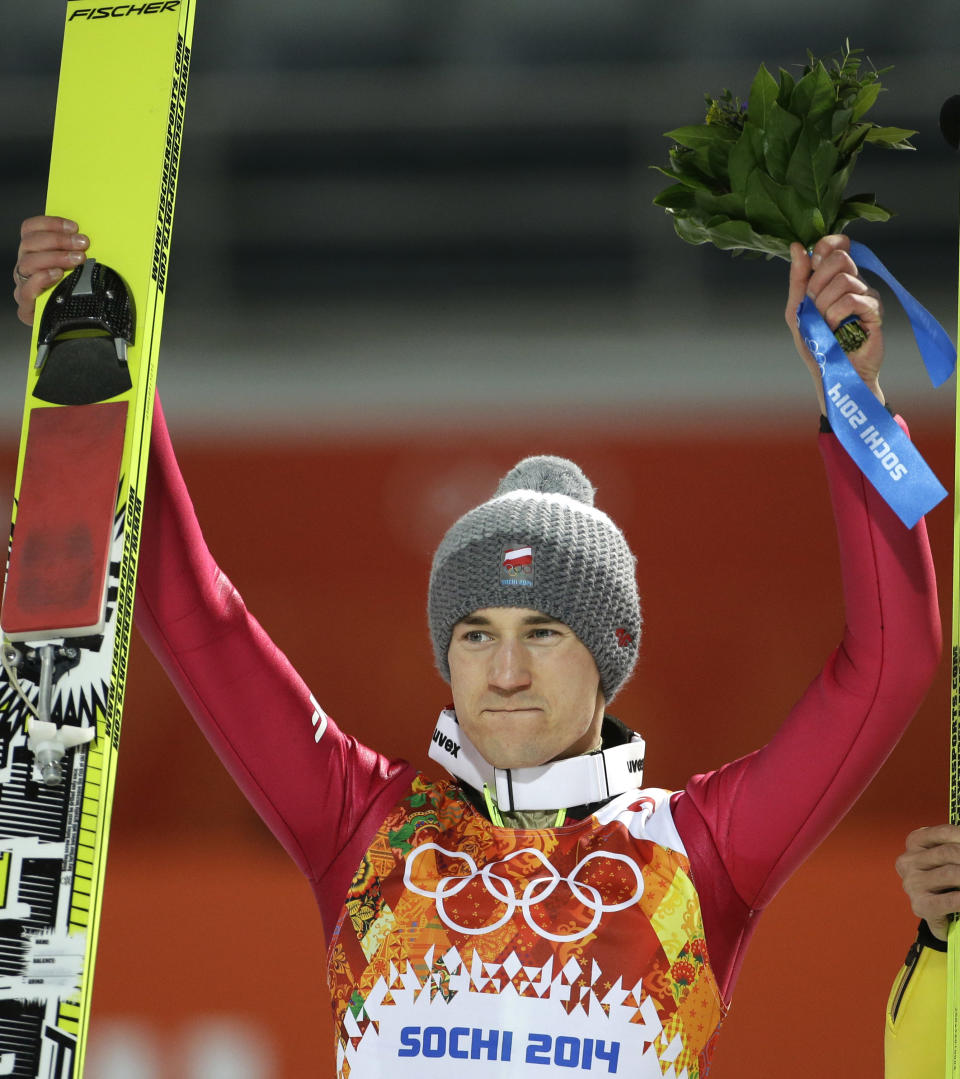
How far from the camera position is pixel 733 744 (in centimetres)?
404

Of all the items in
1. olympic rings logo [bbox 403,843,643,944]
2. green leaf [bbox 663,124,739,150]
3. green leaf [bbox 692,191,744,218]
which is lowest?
olympic rings logo [bbox 403,843,643,944]

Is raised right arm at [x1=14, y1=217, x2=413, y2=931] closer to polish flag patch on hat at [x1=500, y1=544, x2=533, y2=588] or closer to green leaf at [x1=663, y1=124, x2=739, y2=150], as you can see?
polish flag patch on hat at [x1=500, y1=544, x2=533, y2=588]

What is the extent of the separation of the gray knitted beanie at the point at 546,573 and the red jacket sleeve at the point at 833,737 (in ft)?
0.65

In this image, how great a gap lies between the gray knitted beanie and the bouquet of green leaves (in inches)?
14.6

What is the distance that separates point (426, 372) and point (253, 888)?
163 centimetres

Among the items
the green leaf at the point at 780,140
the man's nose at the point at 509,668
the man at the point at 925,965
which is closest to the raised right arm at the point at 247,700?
the man's nose at the point at 509,668

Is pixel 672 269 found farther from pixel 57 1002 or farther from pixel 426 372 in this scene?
pixel 57 1002

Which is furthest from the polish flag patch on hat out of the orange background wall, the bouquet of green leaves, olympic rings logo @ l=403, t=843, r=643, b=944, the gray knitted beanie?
the orange background wall

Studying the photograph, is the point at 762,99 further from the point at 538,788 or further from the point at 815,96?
the point at 538,788

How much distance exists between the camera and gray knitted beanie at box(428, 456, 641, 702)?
6.00 ft

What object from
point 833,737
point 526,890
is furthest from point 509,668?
point 833,737

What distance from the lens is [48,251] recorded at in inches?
68.4

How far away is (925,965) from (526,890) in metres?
0.42

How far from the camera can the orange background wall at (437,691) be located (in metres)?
3.51
